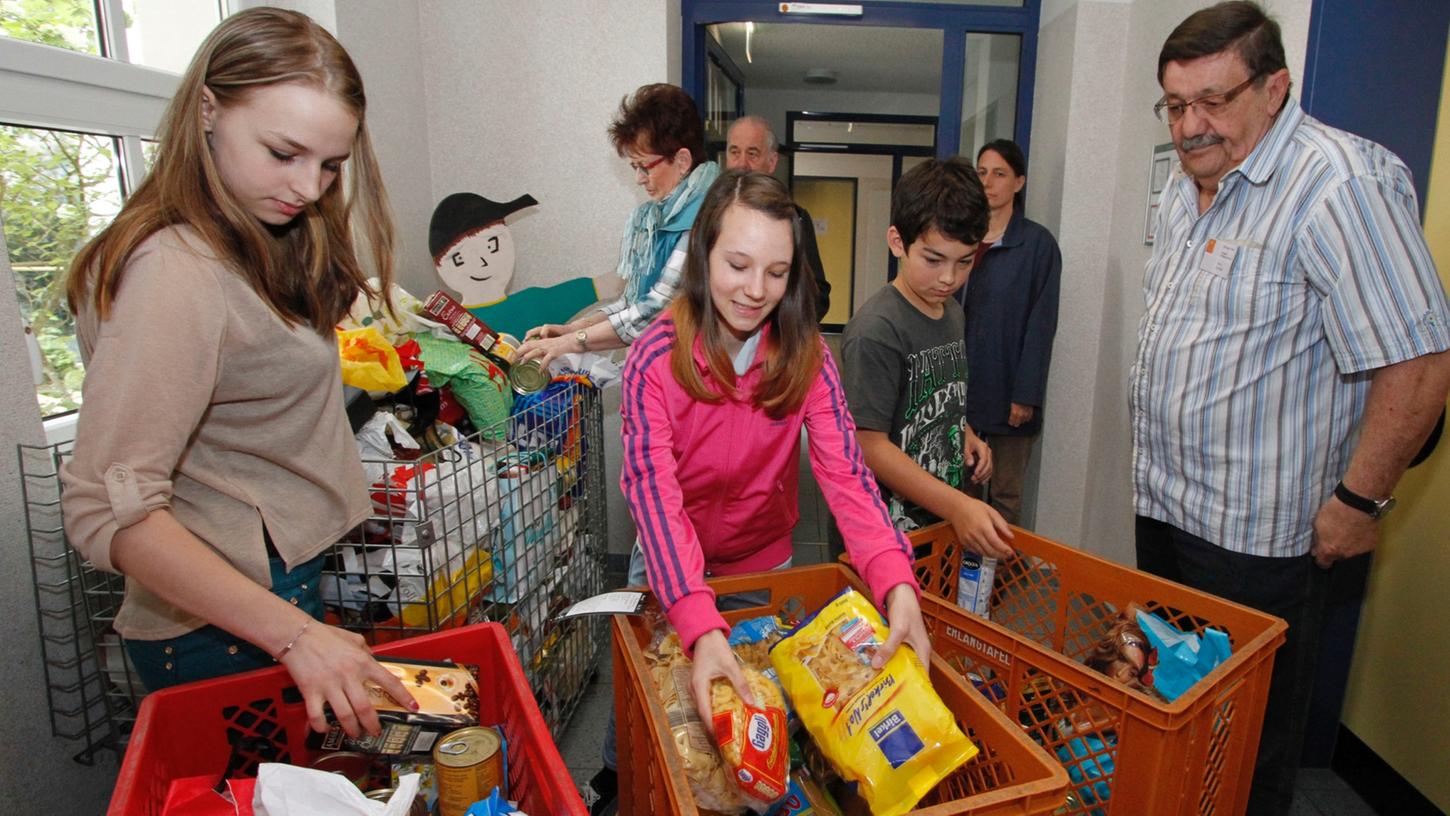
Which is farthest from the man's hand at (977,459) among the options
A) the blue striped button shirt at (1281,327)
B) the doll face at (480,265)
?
the doll face at (480,265)

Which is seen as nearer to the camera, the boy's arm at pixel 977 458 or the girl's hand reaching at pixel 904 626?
the girl's hand reaching at pixel 904 626

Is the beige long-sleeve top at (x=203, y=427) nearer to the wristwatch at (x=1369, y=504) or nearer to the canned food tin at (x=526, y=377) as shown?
the canned food tin at (x=526, y=377)

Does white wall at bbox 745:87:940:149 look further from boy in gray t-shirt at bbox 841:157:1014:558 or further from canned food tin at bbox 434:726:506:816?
canned food tin at bbox 434:726:506:816

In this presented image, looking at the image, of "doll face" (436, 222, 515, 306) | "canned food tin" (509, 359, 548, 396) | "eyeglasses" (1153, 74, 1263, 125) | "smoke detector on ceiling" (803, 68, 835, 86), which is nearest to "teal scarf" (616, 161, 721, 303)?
"canned food tin" (509, 359, 548, 396)

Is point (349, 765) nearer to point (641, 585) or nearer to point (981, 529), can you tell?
point (641, 585)

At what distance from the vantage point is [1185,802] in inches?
37.9

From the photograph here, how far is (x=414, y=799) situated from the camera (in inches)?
A: 33.0

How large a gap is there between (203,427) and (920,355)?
118cm

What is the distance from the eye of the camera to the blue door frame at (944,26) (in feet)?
10.6

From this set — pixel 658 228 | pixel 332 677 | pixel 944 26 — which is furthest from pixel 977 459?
pixel 944 26

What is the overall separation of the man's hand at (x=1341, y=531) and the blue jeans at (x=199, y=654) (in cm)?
160

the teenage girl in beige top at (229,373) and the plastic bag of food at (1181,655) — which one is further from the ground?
the teenage girl in beige top at (229,373)

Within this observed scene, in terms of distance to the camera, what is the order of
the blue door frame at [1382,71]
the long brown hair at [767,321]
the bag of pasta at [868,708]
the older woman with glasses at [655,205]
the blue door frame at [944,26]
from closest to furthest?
the bag of pasta at [868,708]
the long brown hair at [767,321]
the blue door frame at [1382,71]
the older woman with glasses at [655,205]
the blue door frame at [944,26]

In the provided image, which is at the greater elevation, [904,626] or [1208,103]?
[1208,103]
